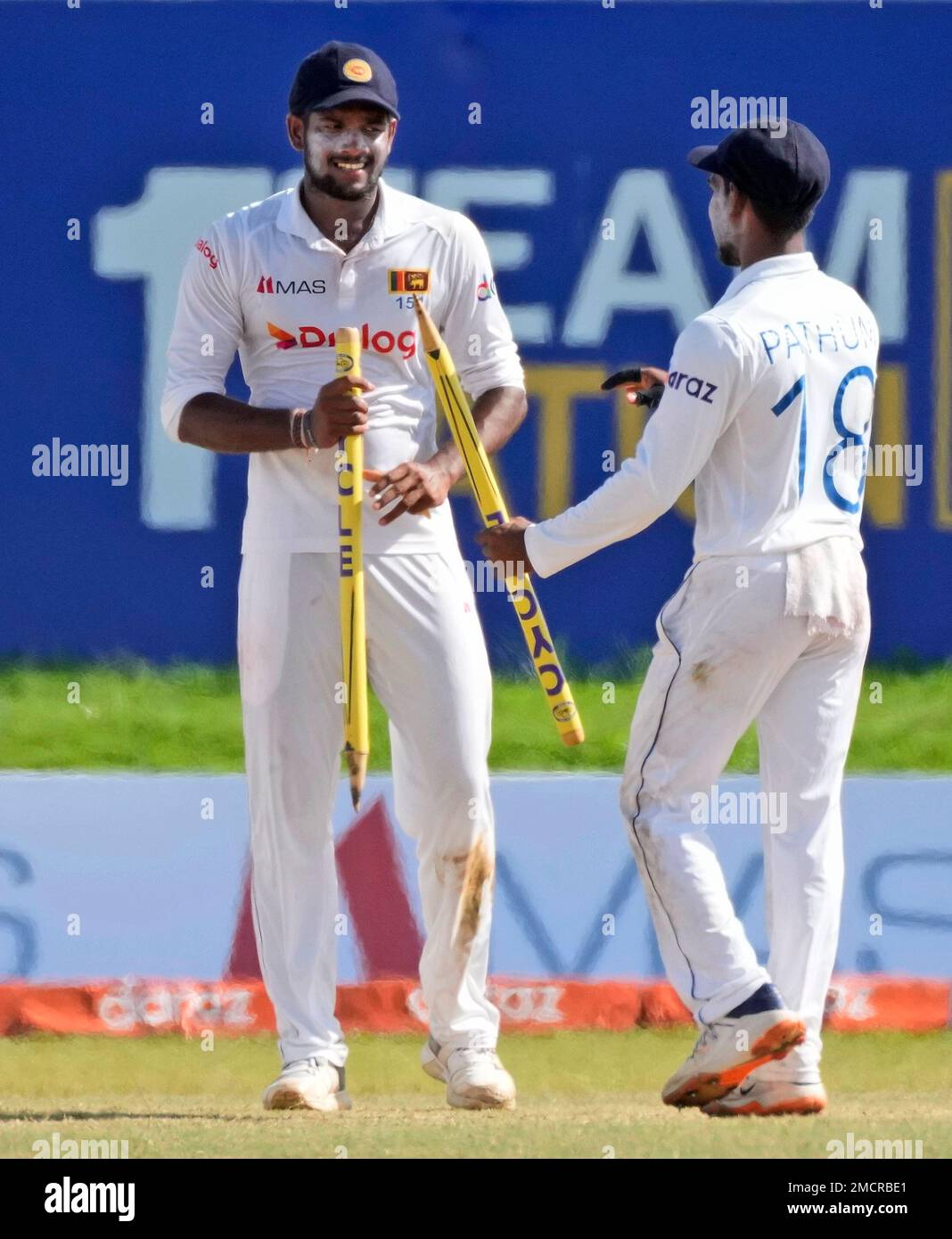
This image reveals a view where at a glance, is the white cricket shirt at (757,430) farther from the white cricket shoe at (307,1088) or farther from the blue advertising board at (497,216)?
the blue advertising board at (497,216)

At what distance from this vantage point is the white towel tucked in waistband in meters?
4.30

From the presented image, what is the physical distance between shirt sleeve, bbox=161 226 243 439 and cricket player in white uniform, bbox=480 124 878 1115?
0.76 m

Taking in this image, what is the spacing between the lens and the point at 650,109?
22.4 feet

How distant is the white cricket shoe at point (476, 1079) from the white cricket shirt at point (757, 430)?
3.11ft

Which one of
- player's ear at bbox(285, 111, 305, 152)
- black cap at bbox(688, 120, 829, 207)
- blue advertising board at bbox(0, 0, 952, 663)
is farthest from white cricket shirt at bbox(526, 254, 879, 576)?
blue advertising board at bbox(0, 0, 952, 663)

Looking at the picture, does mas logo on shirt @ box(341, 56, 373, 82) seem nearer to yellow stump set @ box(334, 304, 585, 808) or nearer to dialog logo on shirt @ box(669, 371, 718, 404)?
yellow stump set @ box(334, 304, 585, 808)

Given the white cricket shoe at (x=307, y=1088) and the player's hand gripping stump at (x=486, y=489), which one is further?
the player's hand gripping stump at (x=486, y=489)

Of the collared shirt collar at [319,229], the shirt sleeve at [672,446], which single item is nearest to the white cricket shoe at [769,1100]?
the shirt sleeve at [672,446]

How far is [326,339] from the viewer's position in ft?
15.5

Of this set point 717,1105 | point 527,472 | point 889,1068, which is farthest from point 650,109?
point 717,1105

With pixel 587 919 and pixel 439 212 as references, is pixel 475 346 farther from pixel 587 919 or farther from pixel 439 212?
pixel 587 919

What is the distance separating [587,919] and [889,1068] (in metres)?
0.91

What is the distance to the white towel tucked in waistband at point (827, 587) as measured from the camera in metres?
4.30

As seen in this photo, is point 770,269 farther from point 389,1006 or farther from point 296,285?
point 389,1006
